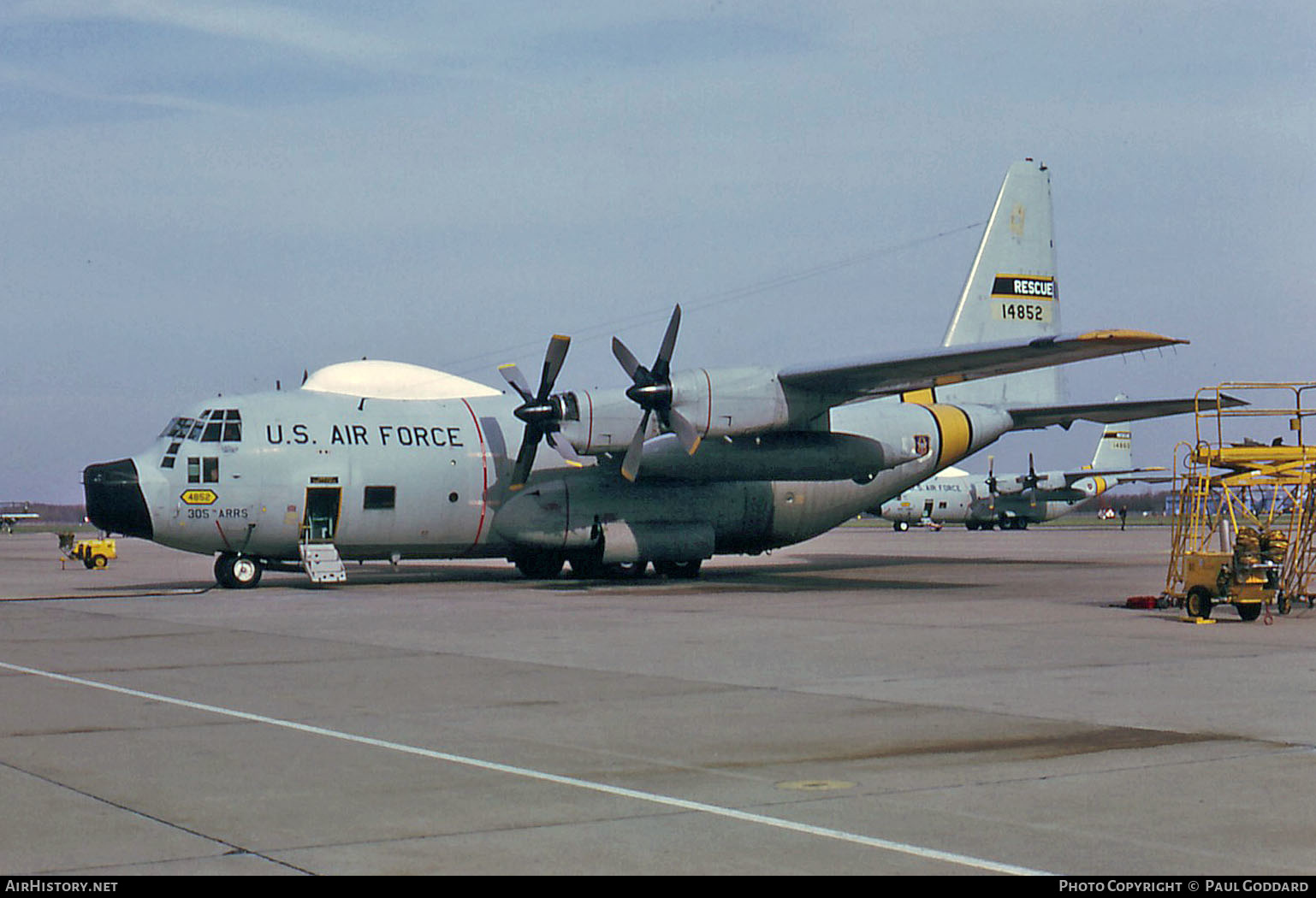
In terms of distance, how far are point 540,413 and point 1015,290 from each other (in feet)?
43.1

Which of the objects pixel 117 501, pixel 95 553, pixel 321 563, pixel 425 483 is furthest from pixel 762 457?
pixel 95 553

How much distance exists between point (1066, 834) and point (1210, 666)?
776 centimetres

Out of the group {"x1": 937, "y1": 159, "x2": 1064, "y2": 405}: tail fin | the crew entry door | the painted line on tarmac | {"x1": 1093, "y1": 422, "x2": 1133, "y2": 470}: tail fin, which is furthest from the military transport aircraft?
the painted line on tarmac

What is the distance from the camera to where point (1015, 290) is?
33250mm

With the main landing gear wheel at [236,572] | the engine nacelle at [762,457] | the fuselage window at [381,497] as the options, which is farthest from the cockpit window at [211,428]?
the engine nacelle at [762,457]

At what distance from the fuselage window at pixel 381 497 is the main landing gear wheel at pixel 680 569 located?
5.81 meters

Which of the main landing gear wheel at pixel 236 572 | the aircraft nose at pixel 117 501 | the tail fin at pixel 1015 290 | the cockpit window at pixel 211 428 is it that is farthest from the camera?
the tail fin at pixel 1015 290

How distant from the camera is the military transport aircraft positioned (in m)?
77.9

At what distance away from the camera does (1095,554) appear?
42.8 m

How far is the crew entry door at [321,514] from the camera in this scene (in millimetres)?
26297

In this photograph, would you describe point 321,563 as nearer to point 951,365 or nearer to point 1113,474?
point 951,365

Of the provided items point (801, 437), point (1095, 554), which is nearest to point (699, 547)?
point (801, 437)

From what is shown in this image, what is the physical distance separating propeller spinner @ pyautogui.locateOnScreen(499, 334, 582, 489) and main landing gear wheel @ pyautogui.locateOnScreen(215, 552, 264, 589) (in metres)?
5.34

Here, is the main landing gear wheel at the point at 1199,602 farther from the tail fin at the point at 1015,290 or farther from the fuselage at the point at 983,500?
the fuselage at the point at 983,500
